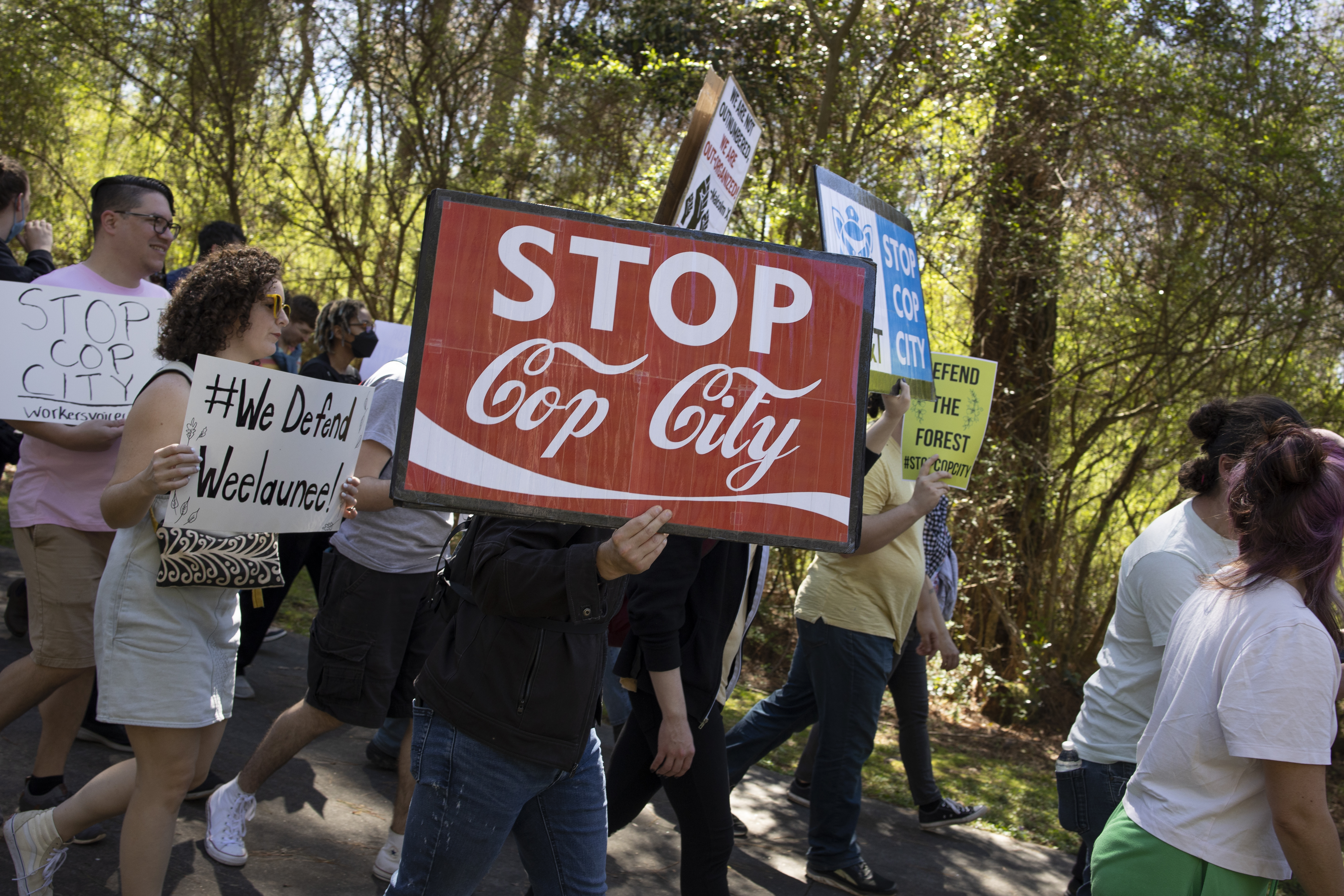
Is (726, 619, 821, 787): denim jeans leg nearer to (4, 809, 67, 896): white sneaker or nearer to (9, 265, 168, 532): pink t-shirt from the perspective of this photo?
(4, 809, 67, 896): white sneaker

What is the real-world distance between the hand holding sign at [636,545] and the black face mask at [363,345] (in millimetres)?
3089

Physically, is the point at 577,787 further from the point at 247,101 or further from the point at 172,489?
the point at 247,101

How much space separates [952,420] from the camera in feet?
14.5

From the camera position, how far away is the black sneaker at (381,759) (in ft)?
14.9

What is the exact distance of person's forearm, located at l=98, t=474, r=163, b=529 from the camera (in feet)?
8.57

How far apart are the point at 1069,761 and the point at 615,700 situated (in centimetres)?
219

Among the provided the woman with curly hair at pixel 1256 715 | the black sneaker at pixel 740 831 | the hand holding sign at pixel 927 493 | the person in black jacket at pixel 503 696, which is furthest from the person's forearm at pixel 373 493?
the woman with curly hair at pixel 1256 715

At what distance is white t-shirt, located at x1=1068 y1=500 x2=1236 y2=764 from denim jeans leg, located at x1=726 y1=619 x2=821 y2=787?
59.5 inches

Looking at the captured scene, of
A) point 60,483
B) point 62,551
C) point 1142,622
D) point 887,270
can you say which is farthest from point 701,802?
point 60,483

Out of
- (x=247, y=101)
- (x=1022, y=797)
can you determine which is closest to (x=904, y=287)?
(x=1022, y=797)

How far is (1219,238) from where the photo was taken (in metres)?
7.47

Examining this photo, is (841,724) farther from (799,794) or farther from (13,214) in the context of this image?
(13,214)

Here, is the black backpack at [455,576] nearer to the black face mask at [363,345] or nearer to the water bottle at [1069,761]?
the water bottle at [1069,761]

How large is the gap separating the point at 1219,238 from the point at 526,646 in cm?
707
